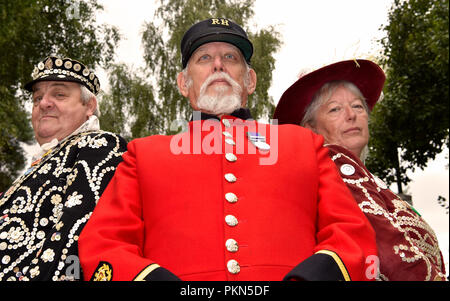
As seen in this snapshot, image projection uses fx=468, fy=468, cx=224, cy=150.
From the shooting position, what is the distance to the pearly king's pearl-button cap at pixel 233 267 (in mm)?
2490

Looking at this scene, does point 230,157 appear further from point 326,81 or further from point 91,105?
point 91,105

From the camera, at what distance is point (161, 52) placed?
63.3ft

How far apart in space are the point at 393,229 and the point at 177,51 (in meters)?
15.8

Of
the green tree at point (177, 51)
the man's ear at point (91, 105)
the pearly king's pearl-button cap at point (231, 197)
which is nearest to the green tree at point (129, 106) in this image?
the green tree at point (177, 51)

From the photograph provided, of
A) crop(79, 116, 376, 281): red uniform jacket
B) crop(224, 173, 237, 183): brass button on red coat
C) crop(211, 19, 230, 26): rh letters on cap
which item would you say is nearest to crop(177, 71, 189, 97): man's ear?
crop(211, 19, 230, 26): rh letters on cap

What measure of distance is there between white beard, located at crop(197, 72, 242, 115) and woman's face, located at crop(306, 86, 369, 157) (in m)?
0.92

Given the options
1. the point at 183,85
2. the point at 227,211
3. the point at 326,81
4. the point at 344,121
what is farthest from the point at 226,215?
the point at 326,81

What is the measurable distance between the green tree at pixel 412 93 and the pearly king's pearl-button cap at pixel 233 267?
1389cm

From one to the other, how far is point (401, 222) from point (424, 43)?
14233mm

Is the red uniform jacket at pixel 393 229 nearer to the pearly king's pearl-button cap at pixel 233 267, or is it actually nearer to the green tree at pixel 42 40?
the pearly king's pearl-button cap at pixel 233 267

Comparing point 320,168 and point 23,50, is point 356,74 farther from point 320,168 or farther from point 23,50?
point 23,50

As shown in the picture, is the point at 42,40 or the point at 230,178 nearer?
the point at 230,178

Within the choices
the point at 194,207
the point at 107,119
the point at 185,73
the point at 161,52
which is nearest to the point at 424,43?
the point at 161,52

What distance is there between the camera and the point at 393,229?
301cm
